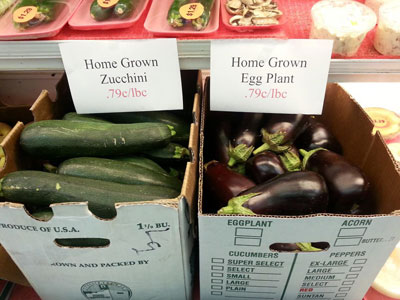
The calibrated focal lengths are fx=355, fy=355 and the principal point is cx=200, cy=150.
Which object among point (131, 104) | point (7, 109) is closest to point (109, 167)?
point (131, 104)

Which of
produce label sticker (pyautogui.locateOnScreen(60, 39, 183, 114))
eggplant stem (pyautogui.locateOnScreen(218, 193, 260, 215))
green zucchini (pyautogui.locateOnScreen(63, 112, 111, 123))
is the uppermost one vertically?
produce label sticker (pyautogui.locateOnScreen(60, 39, 183, 114))

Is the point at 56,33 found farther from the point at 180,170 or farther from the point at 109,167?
the point at 180,170

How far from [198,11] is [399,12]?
37cm

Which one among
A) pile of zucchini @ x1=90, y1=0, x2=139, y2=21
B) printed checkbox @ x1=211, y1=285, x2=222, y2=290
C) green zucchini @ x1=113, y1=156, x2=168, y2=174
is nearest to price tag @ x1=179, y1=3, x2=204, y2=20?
pile of zucchini @ x1=90, y1=0, x2=139, y2=21

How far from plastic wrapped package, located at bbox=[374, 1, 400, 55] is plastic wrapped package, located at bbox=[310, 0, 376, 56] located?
0.02 metres

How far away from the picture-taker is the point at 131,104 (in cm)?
76

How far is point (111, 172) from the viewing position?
0.73m

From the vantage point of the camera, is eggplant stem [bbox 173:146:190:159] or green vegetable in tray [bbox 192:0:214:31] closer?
green vegetable in tray [bbox 192:0:214:31]

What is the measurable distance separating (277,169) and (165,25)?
358 mm

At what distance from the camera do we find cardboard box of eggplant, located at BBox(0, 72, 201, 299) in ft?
1.91

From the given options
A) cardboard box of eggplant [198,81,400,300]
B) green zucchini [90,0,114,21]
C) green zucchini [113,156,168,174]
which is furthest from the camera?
green zucchini [113,156,168,174]

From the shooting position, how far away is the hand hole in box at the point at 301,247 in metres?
0.62

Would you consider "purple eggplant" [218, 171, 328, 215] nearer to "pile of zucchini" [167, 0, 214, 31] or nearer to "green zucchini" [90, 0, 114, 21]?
"pile of zucchini" [167, 0, 214, 31]

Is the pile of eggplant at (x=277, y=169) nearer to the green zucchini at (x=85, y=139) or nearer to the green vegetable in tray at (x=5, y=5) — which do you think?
the green zucchini at (x=85, y=139)
